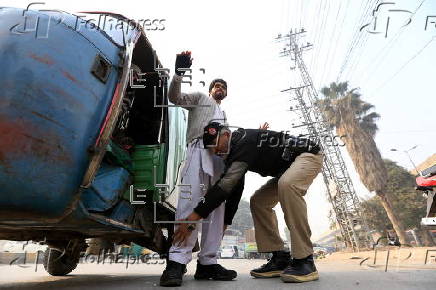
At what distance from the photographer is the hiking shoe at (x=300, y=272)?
2.76m

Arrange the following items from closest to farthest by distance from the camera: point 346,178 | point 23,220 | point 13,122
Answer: point 13,122 → point 23,220 → point 346,178

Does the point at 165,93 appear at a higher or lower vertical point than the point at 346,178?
lower

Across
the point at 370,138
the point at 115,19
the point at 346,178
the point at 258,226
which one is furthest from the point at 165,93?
the point at 370,138

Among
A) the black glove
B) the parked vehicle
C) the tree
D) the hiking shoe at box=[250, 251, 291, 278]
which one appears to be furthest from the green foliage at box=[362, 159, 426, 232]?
the parked vehicle

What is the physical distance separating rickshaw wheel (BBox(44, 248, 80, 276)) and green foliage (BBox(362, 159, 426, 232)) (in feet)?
85.7

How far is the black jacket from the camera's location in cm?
268

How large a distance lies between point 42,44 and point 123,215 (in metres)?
1.28

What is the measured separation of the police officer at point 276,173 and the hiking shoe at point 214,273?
13.3 inches

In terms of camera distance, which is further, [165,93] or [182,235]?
[165,93]

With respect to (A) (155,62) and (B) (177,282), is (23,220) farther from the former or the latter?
(A) (155,62)

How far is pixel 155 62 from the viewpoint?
3.38 m

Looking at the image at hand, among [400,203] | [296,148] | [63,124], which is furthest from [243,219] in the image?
[63,124]

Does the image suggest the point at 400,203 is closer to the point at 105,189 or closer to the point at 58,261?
the point at 58,261

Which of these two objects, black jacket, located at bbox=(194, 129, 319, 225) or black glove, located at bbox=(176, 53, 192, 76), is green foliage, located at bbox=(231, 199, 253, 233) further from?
black glove, located at bbox=(176, 53, 192, 76)
